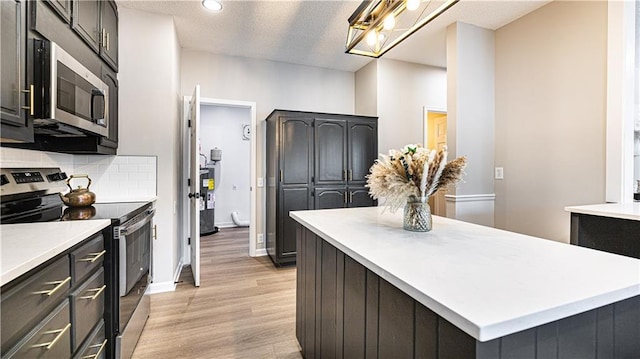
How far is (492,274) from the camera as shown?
83cm

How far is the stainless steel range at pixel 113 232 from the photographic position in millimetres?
1624

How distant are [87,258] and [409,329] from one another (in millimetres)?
1459

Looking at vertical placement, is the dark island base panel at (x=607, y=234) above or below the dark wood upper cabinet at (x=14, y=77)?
below

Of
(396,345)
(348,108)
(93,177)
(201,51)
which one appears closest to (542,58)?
(348,108)

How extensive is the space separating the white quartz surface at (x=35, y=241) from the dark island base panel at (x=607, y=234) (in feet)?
9.79

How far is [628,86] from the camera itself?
7.40ft

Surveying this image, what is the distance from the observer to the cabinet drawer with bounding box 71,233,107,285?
4.10 feet

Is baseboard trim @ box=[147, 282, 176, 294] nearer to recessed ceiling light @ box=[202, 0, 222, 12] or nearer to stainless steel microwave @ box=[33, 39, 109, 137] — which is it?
stainless steel microwave @ box=[33, 39, 109, 137]

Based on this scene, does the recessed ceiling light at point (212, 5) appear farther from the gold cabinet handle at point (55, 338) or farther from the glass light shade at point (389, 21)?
the gold cabinet handle at point (55, 338)

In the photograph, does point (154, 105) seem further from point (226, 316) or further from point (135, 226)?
point (226, 316)

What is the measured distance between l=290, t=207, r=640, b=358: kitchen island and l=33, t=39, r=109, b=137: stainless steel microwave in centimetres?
166

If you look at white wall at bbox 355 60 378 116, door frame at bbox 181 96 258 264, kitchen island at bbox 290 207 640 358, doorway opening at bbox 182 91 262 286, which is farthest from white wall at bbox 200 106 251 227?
kitchen island at bbox 290 207 640 358

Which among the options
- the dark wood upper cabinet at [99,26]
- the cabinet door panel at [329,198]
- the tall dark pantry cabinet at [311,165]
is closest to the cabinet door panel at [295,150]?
the tall dark pantry cabinet at [311,165]

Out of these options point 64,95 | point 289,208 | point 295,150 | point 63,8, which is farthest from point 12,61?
point 289,208
